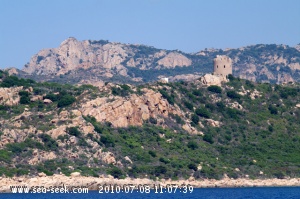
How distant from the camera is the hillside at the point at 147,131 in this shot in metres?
98.8

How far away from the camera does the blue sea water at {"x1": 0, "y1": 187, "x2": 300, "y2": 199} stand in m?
86.3

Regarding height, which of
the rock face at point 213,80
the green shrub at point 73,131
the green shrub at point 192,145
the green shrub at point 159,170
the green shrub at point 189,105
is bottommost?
the green shrub at point 159,170

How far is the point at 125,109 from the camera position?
11150 cm

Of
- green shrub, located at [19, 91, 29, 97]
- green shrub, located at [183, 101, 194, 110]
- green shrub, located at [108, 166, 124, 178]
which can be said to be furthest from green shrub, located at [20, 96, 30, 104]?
green shrub, located at [183, 101, 194, 110]

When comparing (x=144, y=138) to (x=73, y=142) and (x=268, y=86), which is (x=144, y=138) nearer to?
(x=73, y=142)

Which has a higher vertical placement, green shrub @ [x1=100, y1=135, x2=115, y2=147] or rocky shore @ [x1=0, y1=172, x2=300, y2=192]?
green shrub @ [x1=100, y1=135, x2=115, y2=147]

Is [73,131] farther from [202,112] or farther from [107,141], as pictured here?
[202,112]

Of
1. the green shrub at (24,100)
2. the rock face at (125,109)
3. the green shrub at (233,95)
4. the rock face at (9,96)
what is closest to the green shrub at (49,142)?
the rock face at (125,109)

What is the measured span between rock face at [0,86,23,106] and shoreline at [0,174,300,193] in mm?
22223

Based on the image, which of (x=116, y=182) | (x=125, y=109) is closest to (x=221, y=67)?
(x=125, y=109)

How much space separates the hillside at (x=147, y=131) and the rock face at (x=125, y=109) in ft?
0.44

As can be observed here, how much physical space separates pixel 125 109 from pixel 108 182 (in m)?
19.3

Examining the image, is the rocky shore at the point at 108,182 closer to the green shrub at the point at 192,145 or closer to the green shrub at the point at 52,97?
the green shrub at the point at 192,145

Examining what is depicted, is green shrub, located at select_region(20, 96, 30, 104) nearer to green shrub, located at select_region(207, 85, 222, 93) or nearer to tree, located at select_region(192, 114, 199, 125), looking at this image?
tree, located at select_region(192, 114, 199, 125)
